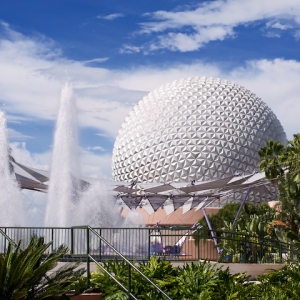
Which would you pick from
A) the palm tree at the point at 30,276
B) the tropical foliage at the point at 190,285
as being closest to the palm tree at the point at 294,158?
the tropical foliage at the point at 190,285

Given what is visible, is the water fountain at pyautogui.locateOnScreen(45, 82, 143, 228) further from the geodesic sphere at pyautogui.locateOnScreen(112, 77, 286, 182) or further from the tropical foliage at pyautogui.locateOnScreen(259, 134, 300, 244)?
the geodesic sphere at pyautogui.locateOnScreen(112, 77, 286, 182)

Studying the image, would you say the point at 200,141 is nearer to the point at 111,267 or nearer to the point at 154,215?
the point at 154,215

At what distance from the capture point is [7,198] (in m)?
25.5

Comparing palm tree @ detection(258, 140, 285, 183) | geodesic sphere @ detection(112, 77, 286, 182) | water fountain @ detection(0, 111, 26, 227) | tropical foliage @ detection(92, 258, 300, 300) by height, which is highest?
geodesic sphere @ detection(112, 77, 286, 182)

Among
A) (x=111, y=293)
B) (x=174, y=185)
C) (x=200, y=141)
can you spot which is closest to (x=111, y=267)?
(x=111, y=293)

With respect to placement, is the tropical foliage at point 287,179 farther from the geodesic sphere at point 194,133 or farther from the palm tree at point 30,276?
the geodesic sphere at point 194,133

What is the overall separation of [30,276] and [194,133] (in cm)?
4890

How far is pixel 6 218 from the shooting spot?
24250 mm

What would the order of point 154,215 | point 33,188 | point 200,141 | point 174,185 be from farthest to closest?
1. point 200,141
2. point 154,215
3. point 174,185
4. point 33,188

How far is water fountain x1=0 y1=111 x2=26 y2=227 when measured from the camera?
2411cm

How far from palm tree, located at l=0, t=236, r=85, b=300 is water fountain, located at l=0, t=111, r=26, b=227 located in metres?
12.9

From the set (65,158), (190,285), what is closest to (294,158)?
(65,158)

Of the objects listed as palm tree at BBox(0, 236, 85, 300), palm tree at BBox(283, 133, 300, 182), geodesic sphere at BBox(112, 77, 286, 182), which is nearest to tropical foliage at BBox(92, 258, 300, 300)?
palm tree at BBox(0, 236, 85, 300)

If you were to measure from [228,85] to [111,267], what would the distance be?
2169 inches
